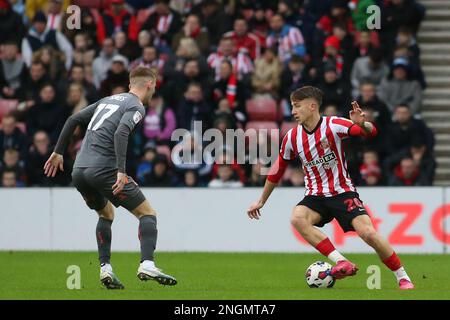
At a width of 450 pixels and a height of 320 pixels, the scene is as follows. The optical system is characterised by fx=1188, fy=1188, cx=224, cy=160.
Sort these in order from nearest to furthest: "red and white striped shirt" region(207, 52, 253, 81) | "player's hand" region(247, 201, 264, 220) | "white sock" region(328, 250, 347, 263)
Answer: "white sock" region(328, 250, 347, 263)
"player's hand" region(247, 201, 264, 220)
"red and white striped shirt" region(207, 52, 253, 81)

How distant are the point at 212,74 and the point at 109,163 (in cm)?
883

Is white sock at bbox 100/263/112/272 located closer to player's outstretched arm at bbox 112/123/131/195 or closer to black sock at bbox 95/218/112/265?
black sock at bbox 95/218/112/265

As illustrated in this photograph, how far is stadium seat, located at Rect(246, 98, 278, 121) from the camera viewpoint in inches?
734

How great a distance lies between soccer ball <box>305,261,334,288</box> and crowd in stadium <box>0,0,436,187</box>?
6.46 meters

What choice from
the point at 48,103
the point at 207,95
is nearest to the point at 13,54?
the point at 48,103

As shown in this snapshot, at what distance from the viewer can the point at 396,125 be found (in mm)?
18234

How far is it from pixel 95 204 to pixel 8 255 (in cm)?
529

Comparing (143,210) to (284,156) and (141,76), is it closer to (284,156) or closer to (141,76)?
(141,76)

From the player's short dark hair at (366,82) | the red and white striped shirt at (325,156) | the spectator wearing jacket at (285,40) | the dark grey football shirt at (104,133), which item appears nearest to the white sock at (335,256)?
the red and white striped shirt at (325,156)

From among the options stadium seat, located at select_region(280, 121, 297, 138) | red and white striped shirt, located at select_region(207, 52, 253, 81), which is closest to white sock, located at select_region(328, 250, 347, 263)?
stadium seat, located at select_region(280, 121, 297, 138)

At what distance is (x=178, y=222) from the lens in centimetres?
1706

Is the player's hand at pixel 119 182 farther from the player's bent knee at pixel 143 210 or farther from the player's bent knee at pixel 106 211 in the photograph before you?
the player's bent knee at pixel 106 211

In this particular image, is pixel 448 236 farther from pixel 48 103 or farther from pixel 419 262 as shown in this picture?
pixel 48 103

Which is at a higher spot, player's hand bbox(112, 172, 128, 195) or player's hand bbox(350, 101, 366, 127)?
player's hand bbox(350, 101, 366, 127)
